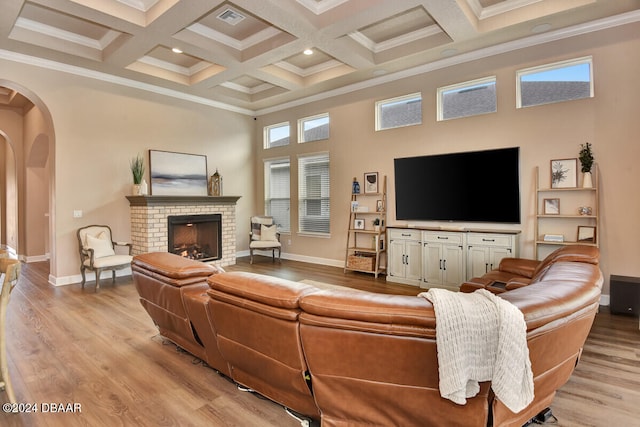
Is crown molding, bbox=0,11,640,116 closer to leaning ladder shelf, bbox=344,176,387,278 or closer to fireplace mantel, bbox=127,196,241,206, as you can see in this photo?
leaning ladder shelf, bbox=344,176,387,278

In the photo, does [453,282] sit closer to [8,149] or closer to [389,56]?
[389,56]

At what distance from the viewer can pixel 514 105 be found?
4.75 metres

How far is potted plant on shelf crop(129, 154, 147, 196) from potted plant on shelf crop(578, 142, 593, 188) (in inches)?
259

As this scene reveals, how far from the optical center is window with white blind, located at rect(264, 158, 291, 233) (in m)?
7.80

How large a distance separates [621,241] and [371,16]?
4.01 m

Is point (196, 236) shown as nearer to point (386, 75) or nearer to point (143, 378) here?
point (143, 378)

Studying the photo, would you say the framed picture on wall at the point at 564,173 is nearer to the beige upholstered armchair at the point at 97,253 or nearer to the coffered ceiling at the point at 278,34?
the coffered ceiling at the point at 278,34

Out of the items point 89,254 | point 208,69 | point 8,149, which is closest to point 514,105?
point 208,69

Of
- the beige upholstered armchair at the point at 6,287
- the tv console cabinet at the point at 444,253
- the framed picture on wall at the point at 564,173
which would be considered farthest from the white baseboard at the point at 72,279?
the framed picture on wall at the point at 564,173

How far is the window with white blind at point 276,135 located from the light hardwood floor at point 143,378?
4949mm

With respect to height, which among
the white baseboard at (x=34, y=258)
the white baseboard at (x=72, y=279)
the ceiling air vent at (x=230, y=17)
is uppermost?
the ceiling air vent at (x=230, y=17)

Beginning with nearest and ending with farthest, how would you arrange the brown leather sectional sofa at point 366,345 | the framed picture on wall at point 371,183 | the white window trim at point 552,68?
the brown leather sectional sofa at point 366,345 < the white window trim at point 552,68 < the framed picture on wall at point 371,183

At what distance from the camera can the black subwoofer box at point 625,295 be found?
3.73 meters

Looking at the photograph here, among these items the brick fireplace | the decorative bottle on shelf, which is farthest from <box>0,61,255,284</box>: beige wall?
the decorative bottle on shelf
